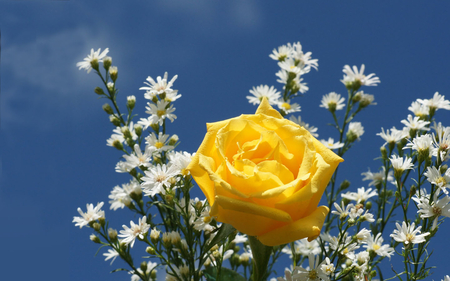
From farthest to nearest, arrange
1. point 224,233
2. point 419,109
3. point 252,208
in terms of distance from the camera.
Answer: point 419,109, point 224,233, point 252,208

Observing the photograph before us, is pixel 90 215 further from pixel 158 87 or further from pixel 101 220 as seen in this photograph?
pixel 158 87

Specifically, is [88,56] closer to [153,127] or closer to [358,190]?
[153,127]

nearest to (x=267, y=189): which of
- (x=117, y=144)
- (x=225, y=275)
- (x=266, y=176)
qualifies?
(x=266, y=176)

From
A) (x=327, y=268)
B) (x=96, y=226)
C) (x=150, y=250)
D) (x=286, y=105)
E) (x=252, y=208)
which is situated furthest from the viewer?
(x=286, y=105)

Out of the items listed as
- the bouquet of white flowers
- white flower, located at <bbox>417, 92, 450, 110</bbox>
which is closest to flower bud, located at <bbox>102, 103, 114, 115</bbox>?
the bouquet of white flowers

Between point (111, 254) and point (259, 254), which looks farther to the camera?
point (111, 254)

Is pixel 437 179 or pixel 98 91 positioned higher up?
pixel 98 91

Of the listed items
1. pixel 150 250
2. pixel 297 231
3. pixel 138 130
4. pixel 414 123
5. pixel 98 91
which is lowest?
pixel 297 231
